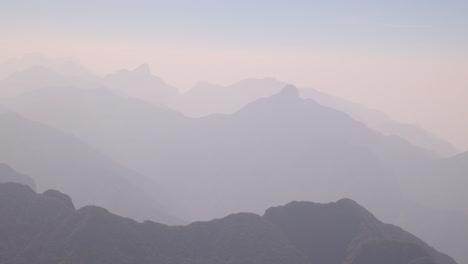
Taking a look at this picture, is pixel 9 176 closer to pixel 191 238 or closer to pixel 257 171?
pixel 191 238

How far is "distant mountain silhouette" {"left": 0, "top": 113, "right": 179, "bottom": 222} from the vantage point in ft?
A: 412

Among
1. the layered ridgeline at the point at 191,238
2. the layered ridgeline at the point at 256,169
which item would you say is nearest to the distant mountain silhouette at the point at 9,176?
the layered ridgeline at the point at 191,238

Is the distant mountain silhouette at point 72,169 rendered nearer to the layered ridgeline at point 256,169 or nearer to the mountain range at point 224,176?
the mountain range at point 224,176

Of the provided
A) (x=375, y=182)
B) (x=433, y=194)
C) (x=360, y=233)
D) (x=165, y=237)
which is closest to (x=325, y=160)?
(x=375, y=182)

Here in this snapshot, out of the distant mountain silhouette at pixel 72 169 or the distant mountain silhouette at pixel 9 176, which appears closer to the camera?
the distant mountain silhouette at pixel 9 176

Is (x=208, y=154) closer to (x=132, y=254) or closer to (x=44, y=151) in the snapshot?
(x=44, y=151)

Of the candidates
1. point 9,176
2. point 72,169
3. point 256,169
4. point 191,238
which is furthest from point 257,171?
point 191,238

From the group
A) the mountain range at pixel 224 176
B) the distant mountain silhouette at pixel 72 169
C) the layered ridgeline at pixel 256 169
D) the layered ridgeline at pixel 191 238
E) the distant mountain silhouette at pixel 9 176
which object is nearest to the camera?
the layered ridgeline at pixel 191 238

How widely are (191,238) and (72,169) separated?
263 ft

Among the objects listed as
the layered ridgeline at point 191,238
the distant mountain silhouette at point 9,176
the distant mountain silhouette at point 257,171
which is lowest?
the distant mountain silhouette at point 257,171

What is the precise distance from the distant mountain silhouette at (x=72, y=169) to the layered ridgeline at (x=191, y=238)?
56694 mm

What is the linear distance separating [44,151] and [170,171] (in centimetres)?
5349

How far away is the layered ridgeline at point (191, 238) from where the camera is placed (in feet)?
183

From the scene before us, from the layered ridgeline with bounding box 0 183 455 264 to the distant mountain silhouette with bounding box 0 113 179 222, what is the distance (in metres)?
56.7
